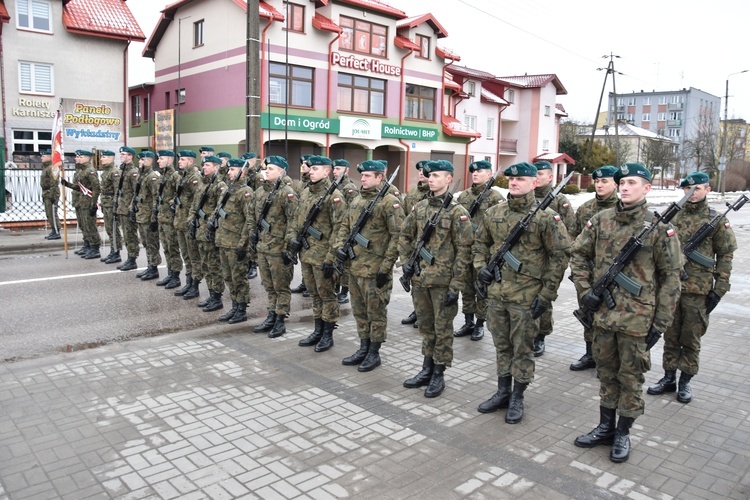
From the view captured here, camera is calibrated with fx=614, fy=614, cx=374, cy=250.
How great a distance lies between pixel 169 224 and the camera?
10109 mm

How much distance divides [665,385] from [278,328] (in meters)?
4.43

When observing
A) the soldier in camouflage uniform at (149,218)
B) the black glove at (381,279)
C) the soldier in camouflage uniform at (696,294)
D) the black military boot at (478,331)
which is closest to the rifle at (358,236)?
the black glove at (381,279)

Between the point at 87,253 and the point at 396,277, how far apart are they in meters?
6.65

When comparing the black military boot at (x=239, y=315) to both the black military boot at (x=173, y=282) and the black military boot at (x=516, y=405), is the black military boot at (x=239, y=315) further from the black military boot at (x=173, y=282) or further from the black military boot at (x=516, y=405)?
the black military boot at (x=516, y=405)

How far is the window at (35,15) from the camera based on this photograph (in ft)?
79.3

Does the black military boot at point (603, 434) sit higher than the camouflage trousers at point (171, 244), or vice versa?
the camouflage trousers at point (171, 244)

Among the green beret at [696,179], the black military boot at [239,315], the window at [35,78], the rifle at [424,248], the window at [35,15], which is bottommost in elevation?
the black military boot at [239,315]

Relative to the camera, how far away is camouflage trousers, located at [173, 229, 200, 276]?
9.52m

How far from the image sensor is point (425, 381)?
240 inches

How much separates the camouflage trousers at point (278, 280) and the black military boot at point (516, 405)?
11.0ft

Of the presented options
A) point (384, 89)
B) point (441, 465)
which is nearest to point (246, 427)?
point (441, 465)

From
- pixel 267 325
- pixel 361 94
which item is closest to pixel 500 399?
pixel 267 325

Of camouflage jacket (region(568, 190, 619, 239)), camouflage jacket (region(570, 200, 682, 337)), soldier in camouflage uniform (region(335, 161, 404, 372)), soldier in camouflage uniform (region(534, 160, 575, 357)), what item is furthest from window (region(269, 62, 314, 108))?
camouflage jacket (region(570, 200, 682, 337))

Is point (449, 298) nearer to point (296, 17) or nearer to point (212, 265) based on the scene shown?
point (212, 265)
